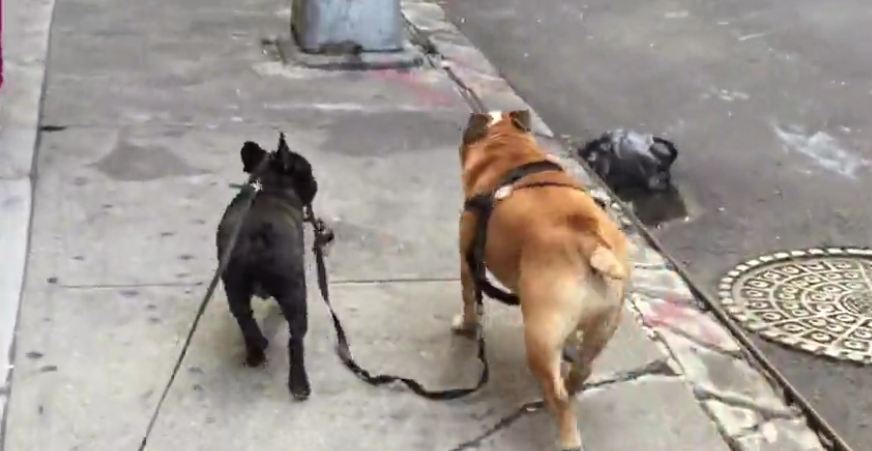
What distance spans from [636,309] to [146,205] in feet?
7.00

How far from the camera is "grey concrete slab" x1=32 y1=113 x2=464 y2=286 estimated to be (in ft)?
16.0

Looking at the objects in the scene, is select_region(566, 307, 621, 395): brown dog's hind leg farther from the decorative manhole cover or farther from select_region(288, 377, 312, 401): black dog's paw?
the decorative manhole cover

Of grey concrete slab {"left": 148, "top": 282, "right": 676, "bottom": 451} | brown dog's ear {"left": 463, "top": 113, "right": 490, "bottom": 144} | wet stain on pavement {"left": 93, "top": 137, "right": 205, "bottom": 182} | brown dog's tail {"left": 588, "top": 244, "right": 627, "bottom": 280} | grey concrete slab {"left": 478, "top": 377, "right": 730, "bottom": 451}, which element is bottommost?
wet stain on pavement {"left": 93, "top": 137, "right": 205, "bottom": 182}

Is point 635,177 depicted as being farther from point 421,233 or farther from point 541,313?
point 541,313

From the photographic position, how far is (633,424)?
3.83 metres

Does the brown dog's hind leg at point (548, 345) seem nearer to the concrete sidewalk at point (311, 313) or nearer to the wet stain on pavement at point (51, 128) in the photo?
the concrete sidewalk at point (311, 313)

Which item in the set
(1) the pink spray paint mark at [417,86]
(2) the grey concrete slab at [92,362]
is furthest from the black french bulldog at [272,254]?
(1) the pink spray paint mark at [417,86]

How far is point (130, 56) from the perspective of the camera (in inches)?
314

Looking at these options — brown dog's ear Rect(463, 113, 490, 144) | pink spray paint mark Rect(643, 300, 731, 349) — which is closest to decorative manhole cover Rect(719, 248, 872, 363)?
pink spray paint mark Rect(643, 300, 731, 349)

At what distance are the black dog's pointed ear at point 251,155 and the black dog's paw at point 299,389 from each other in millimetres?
705

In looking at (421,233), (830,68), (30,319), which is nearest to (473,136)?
(421,233)

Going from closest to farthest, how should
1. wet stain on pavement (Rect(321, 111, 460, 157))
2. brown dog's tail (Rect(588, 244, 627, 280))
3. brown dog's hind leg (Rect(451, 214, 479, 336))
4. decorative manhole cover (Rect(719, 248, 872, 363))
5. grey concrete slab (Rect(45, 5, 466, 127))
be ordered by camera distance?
brown dog's tail (Rect(588, 244, 627, 280)) → brown dog's hind leg (Rect(451, 214, 479, 336)) → decorative manhole cover (Rect(719, 248, 872, 363)) → wet stain on pavement (Rect(321, 111, 460, 157)) → grey concrete slab (Rect(45, 5, 466, 127))

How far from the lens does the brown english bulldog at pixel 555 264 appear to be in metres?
3.35

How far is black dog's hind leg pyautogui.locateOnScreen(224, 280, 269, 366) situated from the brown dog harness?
0.69 metres
